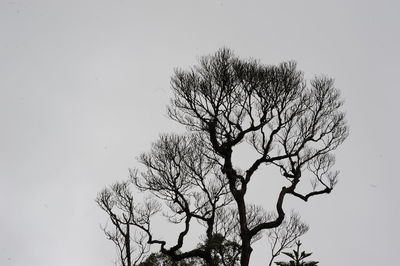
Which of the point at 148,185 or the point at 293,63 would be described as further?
the point at 148,185

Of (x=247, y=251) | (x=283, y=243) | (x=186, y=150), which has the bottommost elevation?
(x=247, y=251)

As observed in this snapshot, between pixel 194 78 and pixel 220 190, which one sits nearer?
pixel 194 78

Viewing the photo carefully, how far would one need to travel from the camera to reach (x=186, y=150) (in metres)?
19.0

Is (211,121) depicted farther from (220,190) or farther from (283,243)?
(283,243)

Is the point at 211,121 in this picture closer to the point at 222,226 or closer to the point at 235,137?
the point at 235,137

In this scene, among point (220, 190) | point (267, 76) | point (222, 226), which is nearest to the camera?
point (267, 76)

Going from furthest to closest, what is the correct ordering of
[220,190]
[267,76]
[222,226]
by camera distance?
[222,226]
[220,190]
[267,76]

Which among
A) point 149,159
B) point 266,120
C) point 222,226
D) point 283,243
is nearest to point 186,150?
point 149,159

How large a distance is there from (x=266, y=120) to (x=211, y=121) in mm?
2092

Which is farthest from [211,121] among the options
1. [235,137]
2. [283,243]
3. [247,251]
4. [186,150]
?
[283,243]

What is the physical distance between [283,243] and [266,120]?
8738 millimetres

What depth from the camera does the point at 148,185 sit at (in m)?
18.2

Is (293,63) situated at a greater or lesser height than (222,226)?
greater

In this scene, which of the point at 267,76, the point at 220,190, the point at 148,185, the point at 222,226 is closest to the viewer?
the point at 267,76
